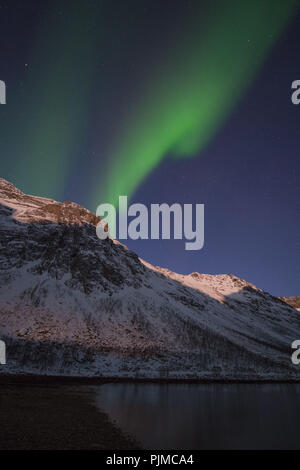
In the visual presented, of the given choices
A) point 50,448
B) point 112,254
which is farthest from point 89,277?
point 50,448

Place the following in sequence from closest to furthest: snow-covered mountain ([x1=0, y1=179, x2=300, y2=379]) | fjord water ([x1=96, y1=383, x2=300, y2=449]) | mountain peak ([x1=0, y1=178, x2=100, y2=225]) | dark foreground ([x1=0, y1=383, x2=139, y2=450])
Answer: dark foreground ([x1=0, y1=383, x2=139, y2=450]) → fjord water ([x1=96, y1=383, x2=300, y2=449]) → snow-covered mountain ([x1=0, y1=179, x2=300, y2=379]) → mountain peak ([x1=0, y1=178, x2=100, y2=225])

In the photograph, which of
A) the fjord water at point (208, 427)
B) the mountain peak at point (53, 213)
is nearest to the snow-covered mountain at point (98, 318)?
the mountain peak at point (53, 213)

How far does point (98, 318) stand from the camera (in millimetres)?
120312

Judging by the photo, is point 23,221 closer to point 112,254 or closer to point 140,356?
point 112,254

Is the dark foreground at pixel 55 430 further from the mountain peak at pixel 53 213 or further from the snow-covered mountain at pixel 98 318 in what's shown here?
the mountain peak at pixel 53 213

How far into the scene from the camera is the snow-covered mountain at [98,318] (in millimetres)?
94750

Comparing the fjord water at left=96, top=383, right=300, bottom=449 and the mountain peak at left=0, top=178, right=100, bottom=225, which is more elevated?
the mountain peak at left=0, top=178, right=100, bottom=225

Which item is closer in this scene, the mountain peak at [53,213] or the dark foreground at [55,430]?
the dark foreground at [55,430]

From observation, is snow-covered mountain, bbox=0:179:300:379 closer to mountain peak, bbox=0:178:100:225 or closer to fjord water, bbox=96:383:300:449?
mountain peak, bbox=0:178:100:225

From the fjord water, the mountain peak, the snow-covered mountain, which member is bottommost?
the fjord water

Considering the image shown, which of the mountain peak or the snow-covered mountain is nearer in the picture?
the snow-covered mountain

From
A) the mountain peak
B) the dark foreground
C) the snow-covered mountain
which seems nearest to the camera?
the dark foreground

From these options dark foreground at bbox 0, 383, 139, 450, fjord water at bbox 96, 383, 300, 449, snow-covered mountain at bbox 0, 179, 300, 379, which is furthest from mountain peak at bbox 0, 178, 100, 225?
dark foreground at bbox 0, 383, 139, 450

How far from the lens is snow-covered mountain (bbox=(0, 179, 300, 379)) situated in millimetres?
94750
